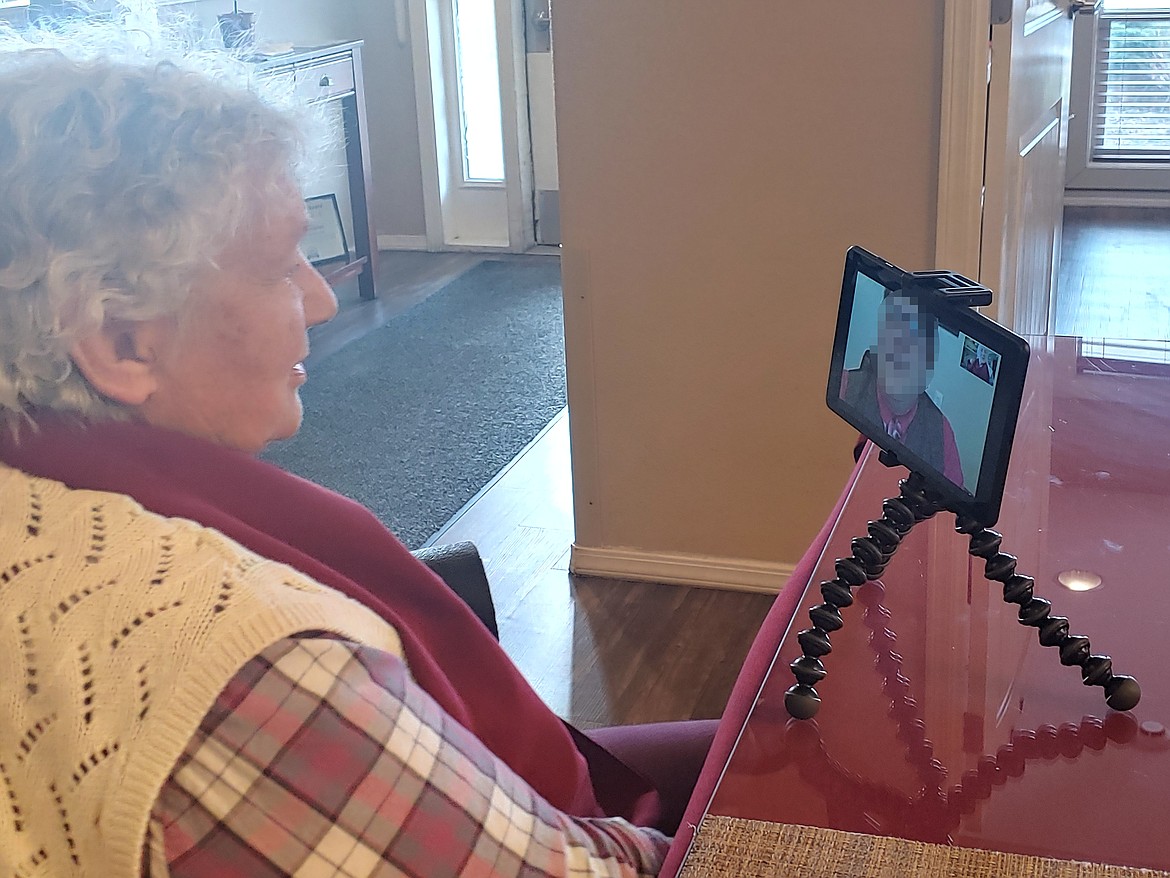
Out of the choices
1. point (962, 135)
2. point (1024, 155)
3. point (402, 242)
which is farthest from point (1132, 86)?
point (962, 135)

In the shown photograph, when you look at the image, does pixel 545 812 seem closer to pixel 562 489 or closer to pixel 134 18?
pixel 134 18

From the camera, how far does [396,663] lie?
2.65 ft

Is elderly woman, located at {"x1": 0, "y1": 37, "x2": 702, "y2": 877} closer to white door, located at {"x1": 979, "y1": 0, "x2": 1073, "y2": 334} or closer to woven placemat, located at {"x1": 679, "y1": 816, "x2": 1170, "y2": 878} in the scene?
woven placemat, located at {"x1": 679, "y1": 816, "x2": 1170, "y2": 878}

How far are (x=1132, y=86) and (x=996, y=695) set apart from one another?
601 cm

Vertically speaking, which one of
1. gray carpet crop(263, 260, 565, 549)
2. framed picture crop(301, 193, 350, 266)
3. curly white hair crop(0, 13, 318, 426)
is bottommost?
gray carpet crop(263, 260, 565, 549)

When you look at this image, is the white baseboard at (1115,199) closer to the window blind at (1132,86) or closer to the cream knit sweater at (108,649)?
the window blind at (1132,86)

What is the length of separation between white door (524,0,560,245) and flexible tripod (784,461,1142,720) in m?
4.35

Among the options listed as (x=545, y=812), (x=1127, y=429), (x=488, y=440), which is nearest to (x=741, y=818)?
(x=545, y=812)

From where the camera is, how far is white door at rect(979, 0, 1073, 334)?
221cm

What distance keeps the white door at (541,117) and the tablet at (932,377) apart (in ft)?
14.2

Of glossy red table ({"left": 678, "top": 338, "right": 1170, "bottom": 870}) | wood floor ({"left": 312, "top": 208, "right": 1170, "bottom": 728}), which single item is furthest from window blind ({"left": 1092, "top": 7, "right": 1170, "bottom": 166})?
glossy red table ({"left": 678, "top": 338, "right": 1170, "bottom": 870})

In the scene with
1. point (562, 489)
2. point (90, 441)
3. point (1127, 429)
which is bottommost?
point (562, 489)

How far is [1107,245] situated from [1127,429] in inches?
179

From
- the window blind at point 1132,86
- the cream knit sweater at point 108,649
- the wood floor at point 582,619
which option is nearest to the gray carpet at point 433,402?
the wood floor at point 582,619
